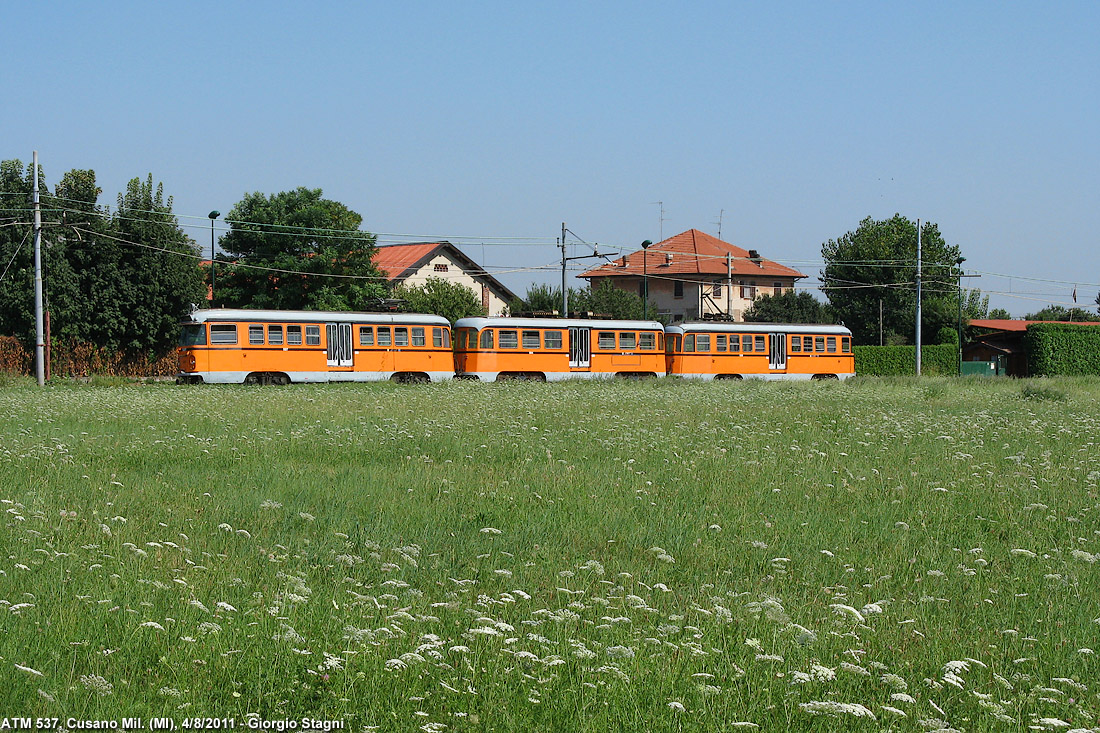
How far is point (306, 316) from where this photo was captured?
36.2 m

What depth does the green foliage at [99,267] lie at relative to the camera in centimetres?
4150

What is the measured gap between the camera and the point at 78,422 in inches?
678

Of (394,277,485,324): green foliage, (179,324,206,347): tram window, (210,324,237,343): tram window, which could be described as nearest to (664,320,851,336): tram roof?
(210,324,237,343): tram window

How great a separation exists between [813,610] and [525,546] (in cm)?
236

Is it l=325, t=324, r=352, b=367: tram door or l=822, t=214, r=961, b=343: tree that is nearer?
l=325, t=324, r=352, b=367: tram door

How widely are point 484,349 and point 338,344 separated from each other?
19.1 feet

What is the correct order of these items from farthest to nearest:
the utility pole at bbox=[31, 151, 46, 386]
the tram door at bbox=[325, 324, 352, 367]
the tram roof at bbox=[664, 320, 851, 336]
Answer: the tram roof at bbox=[664, 320, 851, 336] → the tram door at bbox=[325, 324, 352, 367] → the utility pole at bbox=[31, 151, 46, 386]

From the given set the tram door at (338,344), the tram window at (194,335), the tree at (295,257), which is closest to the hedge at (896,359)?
the tree at (295,257)

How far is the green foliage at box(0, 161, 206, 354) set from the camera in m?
41.5

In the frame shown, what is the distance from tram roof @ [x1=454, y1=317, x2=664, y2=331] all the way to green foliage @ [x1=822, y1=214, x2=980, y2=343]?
4455 centimetres

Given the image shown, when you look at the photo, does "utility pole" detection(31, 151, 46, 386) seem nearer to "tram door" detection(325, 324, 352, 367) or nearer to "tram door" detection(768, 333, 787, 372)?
"tram door" detection(325, 324, 352, 367)

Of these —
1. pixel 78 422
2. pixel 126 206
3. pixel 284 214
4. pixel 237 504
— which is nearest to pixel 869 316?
pixel 284 214

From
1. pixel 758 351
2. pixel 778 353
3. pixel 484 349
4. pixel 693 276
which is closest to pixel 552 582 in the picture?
pixel 484 349

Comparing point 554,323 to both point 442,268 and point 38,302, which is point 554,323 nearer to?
point 38,302
